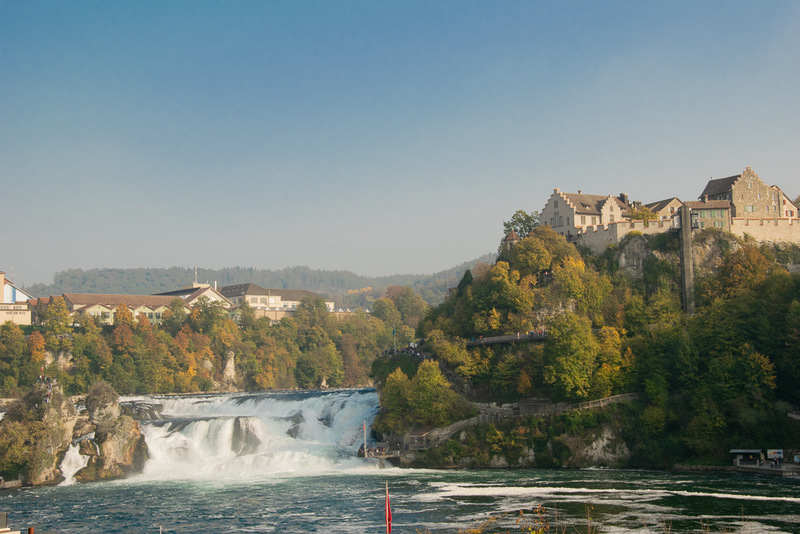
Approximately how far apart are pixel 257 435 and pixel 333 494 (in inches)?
787

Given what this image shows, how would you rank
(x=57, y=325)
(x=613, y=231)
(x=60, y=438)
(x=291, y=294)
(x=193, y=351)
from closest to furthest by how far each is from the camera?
(x=60, y=438) → (x=613, y=231) → (x=57, y=325) → (x=193, y=351) → (x=291, y=294)

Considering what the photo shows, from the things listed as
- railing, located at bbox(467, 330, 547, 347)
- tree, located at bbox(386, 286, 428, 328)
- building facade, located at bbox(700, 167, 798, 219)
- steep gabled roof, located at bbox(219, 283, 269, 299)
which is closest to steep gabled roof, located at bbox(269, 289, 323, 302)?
steep gabled roof, located at bbox(219, 283, 269, 299)

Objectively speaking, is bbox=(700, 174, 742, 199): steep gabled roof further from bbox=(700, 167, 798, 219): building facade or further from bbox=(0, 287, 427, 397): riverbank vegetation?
bbox=(0, 287, 427, 397): riverbank vegetation

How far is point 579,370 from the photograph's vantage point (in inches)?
2258

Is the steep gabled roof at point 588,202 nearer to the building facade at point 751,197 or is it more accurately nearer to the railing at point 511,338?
the building facade at point 751,197

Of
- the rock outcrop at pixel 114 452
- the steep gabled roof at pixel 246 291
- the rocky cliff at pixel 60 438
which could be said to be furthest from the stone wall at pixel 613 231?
the steep gabled roof at pixel 246 291

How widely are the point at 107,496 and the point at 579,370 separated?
32.9m

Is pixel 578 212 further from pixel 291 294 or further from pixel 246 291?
pixel 291 294

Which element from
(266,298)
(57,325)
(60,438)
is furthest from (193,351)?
(60,438)

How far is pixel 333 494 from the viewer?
4684cm

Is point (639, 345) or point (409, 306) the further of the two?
point (409, 306)

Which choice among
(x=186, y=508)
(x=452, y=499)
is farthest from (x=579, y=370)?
(x=186, y=508)

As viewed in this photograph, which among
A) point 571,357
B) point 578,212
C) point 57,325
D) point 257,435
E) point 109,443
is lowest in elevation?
point 109,443

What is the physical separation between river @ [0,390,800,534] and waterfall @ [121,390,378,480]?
12cm
